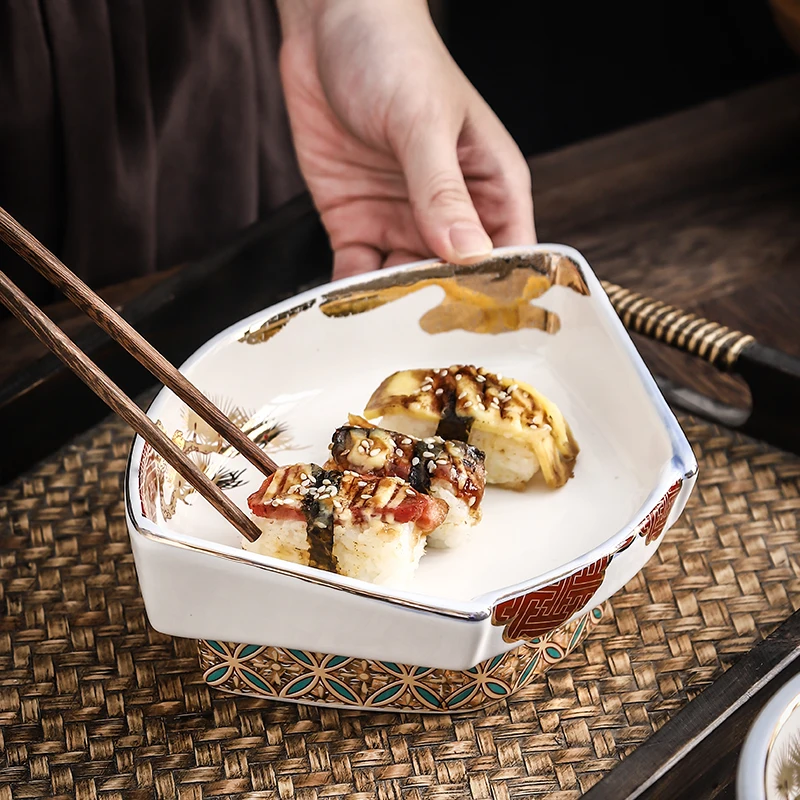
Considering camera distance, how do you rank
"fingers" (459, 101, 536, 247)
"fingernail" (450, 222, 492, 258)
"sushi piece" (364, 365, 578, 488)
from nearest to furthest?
"sushi piece" (364, 365, 578, 488) < "fingernail" (450, 222, 492, 258) < "fingers" (459, 101, 536, 247)

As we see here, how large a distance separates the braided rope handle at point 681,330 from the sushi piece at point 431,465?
1.36 feet

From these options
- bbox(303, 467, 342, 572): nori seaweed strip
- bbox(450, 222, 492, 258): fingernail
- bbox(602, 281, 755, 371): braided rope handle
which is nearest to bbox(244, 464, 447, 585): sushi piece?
bbox(303, 467, 342, 572): nori seaweed strip

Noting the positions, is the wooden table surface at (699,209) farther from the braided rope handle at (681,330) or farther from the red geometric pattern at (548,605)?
the red geometric pattern at (548,605)

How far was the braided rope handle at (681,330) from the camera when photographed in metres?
1.33

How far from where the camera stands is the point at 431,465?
1053mm

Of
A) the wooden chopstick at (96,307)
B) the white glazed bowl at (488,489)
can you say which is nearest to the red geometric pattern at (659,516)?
the white glazed bowl at (488,489)

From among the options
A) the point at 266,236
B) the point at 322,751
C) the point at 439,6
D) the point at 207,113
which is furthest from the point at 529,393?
the point at 439,6

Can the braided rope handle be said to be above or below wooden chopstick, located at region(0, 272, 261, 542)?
below

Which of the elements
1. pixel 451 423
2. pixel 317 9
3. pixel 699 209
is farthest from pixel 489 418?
pixel 699 209

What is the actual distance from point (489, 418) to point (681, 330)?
37 cm

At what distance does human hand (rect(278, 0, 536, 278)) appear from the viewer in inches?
54.2

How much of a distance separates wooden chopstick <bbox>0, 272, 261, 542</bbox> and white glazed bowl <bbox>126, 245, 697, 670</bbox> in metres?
0.05

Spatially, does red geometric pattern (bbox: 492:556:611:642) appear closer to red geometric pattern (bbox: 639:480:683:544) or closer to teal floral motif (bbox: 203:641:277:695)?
red geometric pattern (bbox: 639:480:683:544)

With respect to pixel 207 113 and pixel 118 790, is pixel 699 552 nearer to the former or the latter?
pixel 118 790
